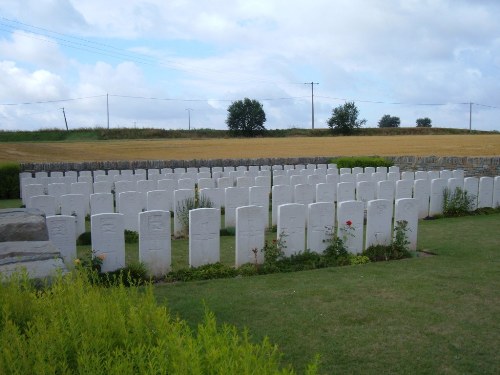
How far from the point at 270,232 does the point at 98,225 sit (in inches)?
183

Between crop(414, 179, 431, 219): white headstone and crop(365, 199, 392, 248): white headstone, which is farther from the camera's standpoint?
crop(414, 179, 431, 219): white headstone

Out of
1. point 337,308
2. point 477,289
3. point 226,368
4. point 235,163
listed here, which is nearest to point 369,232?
point 477,289

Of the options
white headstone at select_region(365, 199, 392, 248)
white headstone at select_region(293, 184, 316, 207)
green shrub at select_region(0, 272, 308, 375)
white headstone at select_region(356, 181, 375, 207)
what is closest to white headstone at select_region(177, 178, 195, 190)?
white headstone at select_region(293, 184, 316, 207)

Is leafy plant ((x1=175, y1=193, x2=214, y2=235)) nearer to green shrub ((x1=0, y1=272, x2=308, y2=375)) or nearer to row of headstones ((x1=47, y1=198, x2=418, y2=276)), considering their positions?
row of headstones ((x1=47, y1=198, x2=418, y2=276))

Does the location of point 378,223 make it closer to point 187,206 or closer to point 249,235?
point 249,235

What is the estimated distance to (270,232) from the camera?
417 inches

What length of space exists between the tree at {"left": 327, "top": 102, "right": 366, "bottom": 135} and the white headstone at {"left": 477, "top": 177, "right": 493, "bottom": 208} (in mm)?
50168

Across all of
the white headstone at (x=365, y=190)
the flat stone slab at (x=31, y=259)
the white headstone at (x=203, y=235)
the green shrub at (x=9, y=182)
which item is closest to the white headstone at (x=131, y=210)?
the white headstone at (x=203, y=235)

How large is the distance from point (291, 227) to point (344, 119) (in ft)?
191

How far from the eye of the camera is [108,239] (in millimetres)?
6672

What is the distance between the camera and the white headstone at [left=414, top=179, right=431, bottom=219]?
12.3 metres

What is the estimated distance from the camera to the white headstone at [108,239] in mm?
6625

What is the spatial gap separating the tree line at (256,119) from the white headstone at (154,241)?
55504 mm

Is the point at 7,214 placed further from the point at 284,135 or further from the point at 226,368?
the point at 284,135
